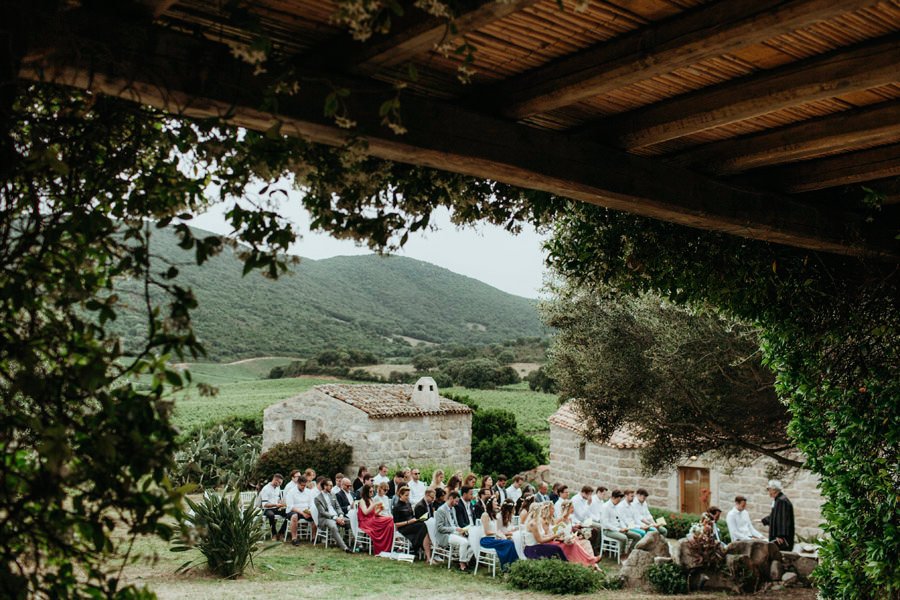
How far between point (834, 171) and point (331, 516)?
385 inches

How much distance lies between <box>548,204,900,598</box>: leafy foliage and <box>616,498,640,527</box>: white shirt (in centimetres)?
716

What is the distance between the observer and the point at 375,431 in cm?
1741

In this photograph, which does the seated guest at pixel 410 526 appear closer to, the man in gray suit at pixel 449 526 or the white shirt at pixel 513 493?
the man in gray suit at pixel 449 526

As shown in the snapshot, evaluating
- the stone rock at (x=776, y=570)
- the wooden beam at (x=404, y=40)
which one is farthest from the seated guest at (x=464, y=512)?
the wooden beam at (x=404, y=40)

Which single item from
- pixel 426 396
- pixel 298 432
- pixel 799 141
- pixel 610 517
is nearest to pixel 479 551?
pixel 610 517

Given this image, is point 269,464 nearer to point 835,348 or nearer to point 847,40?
point 835,348

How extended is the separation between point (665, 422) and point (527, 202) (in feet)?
22.2

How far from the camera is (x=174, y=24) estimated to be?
237 centimetres

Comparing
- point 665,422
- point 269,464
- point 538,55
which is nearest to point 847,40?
point 538,55

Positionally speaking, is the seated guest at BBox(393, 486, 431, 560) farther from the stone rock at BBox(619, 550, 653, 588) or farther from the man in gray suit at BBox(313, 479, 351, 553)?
the stone rock at BBox(619, 550, 653, 588)

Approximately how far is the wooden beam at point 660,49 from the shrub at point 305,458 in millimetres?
14840

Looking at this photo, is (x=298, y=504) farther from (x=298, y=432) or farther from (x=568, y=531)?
(x=298, y=432)

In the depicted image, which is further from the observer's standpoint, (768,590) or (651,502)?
(651,502)

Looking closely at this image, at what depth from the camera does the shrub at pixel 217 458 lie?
18344 mm
